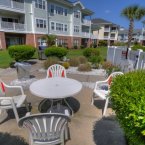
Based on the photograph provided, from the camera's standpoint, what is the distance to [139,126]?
5.56 ft

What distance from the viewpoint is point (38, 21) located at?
82.3ft

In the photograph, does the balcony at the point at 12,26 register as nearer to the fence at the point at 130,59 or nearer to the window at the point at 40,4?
the window at the point at 40,4

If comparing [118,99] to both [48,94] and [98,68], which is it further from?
[98,68]

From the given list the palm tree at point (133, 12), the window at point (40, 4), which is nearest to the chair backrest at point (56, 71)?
the palm tree at point (133, 12)

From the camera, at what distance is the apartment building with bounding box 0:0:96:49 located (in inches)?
866

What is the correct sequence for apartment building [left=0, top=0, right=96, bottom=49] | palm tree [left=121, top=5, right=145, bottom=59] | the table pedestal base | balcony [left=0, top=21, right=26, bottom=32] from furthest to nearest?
apartment building [left=0, top=0, right=96, bottom=49] < balcony [left=0, top=21, right=26, bottom=32] < palm tree [left=121, top=5, right=145, bottom=59] < the table pedestal base

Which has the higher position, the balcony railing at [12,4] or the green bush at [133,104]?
the balcony railing at [12,4]

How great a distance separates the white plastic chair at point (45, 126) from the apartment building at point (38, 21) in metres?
21.9

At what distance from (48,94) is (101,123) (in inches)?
63.6

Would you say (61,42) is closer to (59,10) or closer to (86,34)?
(59,10)

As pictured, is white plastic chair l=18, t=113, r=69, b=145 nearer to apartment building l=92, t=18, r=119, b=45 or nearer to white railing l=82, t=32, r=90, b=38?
white railing l=82, t=32, r=90, b=38

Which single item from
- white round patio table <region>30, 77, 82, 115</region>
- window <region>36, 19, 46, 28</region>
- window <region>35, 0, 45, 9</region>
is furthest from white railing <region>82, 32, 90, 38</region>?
white round patio table <region>30, 77, 82, 115</region>

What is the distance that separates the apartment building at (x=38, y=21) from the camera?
72.2 ft

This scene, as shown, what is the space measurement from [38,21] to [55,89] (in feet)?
78.4
